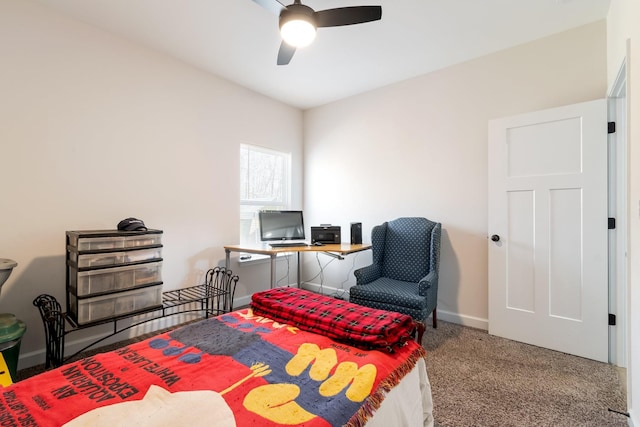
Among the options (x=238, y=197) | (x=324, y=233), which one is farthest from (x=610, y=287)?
(x=238, y=197)

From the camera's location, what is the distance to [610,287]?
222 cm

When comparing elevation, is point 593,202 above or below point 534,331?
above

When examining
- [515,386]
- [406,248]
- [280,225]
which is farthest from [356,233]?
[515,386]

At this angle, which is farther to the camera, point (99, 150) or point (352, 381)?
point (99, 150)

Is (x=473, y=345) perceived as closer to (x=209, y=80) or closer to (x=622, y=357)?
(x=622, y=357)

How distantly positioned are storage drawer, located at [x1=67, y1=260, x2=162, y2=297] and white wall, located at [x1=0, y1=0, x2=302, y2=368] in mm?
419

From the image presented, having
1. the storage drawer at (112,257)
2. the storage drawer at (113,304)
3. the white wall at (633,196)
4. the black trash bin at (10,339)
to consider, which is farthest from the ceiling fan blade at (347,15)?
the black trash bin at (10,339)

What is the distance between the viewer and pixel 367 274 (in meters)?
2.88

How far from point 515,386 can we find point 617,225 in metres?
1.44

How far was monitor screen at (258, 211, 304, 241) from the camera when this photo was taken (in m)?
3.42

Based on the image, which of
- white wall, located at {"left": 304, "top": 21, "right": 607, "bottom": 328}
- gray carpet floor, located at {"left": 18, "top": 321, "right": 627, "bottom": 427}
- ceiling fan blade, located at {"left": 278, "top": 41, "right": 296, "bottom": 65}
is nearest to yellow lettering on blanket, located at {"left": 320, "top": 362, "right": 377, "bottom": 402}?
gray carpet floor, located at {"left": 18, "top": 321, "right": 627, "bottom": 427}

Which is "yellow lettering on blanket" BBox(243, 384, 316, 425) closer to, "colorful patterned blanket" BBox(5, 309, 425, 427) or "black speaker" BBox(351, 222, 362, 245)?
"colorful patterned blanket" BBox(5, 309, 425, 427)

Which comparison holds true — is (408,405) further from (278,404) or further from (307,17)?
(307,17)

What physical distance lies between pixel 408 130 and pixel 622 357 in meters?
2.63
